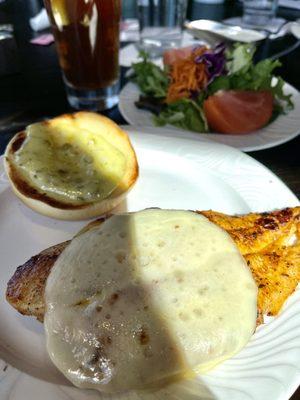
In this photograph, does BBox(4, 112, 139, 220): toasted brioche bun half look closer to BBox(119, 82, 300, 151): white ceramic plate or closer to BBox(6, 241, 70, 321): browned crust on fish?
BBox(6, 241, 70, 321): browned crust on fish

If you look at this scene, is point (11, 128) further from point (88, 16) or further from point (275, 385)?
point (275, 385)

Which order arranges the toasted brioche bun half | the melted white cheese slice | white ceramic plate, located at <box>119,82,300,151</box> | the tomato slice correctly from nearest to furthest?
the melted white cheese slice < the toasted brioche bun half < white ceramic plate, located at <box>119,82,300,151</box> < the tomato slice

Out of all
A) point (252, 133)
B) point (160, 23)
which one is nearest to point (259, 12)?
point (160, 23)

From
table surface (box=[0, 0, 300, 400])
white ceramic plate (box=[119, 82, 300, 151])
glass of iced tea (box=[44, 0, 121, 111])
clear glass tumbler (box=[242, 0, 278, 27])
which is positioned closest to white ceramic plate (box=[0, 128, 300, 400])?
white ceramic plate (box=[119, 82, 300, 151])

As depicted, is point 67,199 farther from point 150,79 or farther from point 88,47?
point 150,79

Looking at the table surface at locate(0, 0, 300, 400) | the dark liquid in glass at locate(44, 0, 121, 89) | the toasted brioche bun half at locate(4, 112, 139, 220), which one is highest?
the dark liquid in glass at locate(44, 0, 121, 89)

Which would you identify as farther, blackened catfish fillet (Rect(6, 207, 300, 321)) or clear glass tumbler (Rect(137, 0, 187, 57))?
clear glass tumbler (Rect(137, 0, 187, 57))

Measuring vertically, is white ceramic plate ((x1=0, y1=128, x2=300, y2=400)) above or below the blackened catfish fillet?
below

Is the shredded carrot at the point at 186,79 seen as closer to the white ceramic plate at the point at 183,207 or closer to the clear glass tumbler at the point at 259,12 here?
the white ceramic plate at the point at 183,207

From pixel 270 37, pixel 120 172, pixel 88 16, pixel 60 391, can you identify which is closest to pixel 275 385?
pixel 60 391
